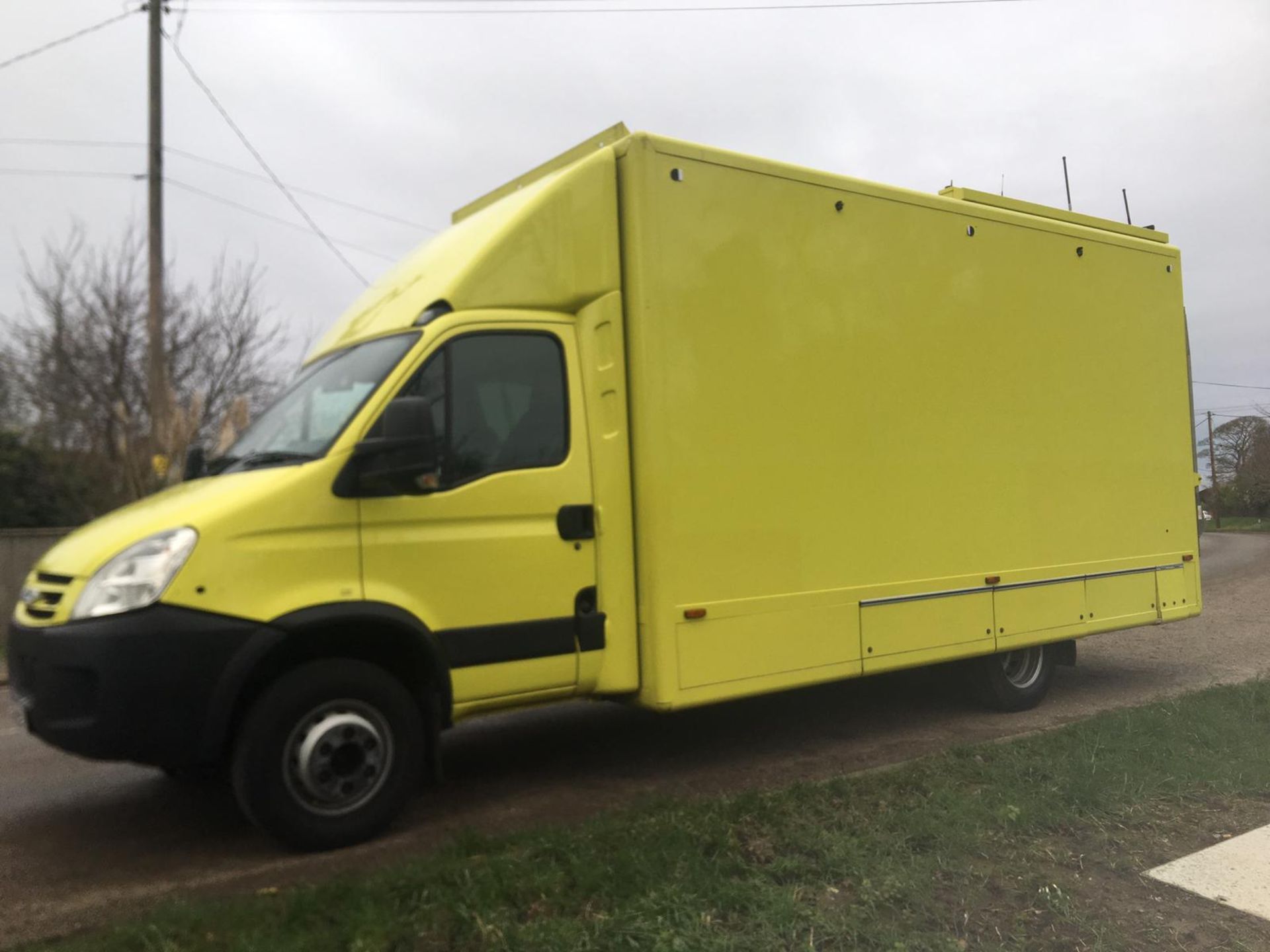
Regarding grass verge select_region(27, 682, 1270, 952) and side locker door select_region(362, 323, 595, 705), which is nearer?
grass verge select_region(27, 682, 1270, 952)

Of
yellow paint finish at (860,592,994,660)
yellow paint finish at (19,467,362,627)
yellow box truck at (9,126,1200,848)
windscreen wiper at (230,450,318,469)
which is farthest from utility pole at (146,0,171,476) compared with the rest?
yellow paint finish at (860,592,994,660)

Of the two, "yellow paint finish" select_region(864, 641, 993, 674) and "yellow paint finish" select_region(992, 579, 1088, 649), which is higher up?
"yellow paint finish" select_region(992, 579, 1088, 649)

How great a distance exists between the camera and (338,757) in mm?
4191

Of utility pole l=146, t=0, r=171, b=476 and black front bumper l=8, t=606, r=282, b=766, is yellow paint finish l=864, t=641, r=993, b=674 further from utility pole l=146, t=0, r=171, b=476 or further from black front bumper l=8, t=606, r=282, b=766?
utility pole l=146, t=0, r=171, b=476

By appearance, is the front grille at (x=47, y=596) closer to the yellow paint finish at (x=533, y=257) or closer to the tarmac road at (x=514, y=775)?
the tarmac road at (x=514, y=775)

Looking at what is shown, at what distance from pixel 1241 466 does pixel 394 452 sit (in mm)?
54876

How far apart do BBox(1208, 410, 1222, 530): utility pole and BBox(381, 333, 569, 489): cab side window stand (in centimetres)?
5093

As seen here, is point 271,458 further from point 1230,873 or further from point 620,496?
point 1230,873

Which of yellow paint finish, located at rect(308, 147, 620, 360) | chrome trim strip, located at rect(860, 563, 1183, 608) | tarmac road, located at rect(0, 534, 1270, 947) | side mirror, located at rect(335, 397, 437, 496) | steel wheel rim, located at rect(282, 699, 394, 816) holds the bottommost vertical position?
tarmac road, located at rect(0, 534, 1270, 947)

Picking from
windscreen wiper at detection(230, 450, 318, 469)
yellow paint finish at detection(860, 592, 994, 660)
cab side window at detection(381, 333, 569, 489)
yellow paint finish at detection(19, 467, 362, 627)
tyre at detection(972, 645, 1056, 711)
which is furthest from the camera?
tyre at detection(972, 645, 1056, 711)

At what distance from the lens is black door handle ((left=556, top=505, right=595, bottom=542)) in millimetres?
4848

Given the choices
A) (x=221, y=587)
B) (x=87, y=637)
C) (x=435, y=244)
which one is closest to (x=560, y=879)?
(x=221, y=587)

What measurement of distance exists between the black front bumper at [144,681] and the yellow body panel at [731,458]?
0.40ft

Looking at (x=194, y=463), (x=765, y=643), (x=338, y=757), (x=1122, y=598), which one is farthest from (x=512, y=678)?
(x=1122, y=598)
